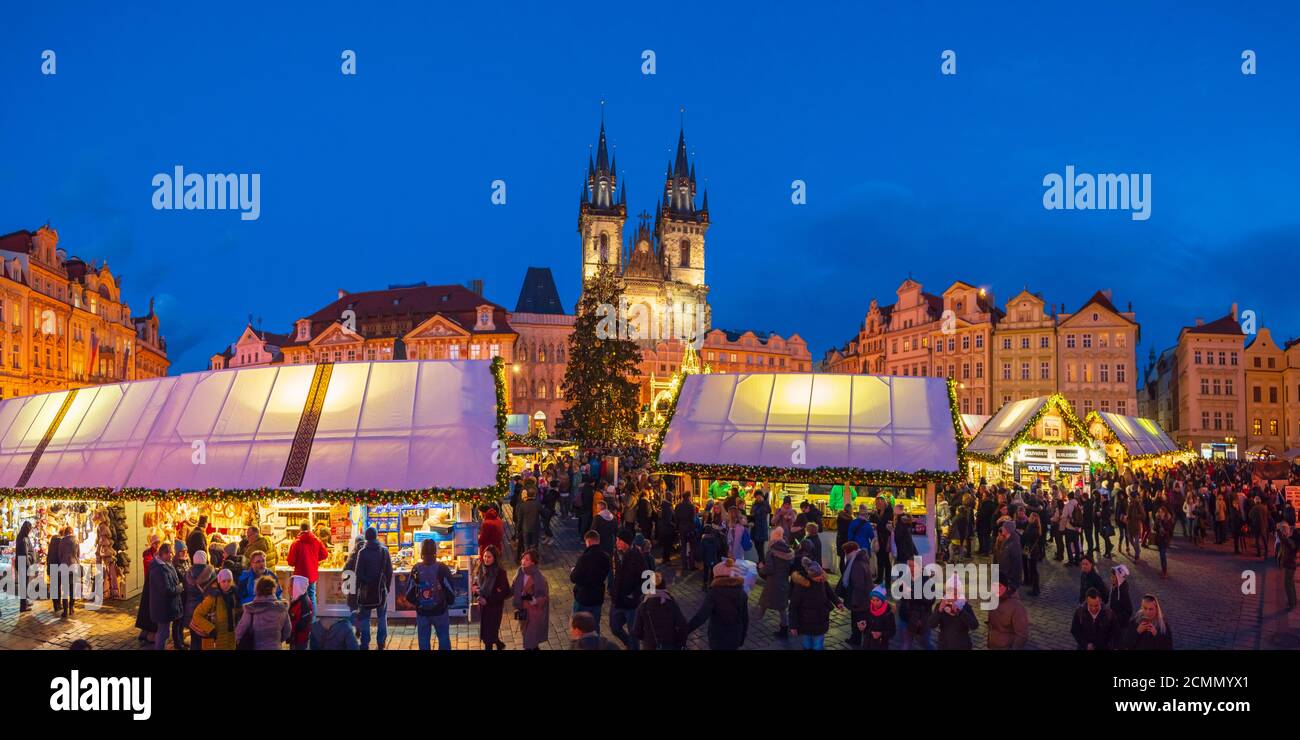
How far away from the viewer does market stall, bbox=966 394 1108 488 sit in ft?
76.0

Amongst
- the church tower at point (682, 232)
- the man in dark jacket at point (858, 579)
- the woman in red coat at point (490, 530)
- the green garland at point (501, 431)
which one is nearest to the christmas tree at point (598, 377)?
the green garland at point (501, 431)

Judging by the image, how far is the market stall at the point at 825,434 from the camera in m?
14.5

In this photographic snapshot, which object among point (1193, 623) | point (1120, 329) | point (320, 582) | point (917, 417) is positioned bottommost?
point (1193, 623)

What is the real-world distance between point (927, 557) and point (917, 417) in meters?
2.68

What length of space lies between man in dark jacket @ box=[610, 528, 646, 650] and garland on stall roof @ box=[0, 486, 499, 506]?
3266 millimetres

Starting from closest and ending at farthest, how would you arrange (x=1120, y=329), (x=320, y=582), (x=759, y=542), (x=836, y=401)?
1. (x=320, y=582)
2. (x=759, y=542)
3. (x=836, y=401)
4. (x=1120, y=329)

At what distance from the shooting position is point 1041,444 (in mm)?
24469

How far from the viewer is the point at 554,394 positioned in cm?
7575

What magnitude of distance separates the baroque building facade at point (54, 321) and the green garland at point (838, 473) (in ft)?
145

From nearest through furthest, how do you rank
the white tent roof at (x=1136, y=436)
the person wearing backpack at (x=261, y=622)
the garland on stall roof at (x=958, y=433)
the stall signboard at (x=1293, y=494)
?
the person wearing backpack at (x=261, y=622) < the garland on stall roof at (x=958, y=433) < the stall signboard at (x=1293, y=494) < the white tent roof at (x=1136, y=436)

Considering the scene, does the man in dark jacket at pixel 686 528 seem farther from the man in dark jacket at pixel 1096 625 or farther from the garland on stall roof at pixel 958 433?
the man in dark jacket at pixel 1096 625

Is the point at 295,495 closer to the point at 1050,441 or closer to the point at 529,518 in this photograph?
the point at 529,518
